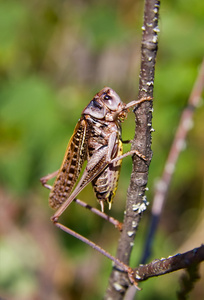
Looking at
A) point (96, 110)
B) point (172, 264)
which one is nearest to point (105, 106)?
point (96, 110)

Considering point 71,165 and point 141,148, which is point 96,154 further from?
point 141,148

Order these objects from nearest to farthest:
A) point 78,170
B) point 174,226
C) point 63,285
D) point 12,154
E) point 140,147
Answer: point 140,147
point 78,170
point 12,154
point 63,285
point 174,226

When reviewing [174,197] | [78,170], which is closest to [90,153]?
[78,170]

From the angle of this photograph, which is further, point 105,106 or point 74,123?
point 74,123

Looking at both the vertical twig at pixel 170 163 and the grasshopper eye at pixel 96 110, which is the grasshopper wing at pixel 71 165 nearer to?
the grasshopper eye at pixel 96 110

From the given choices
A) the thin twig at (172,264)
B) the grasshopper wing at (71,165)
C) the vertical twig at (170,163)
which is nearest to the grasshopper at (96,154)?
the grasshopper wing at (71,165)

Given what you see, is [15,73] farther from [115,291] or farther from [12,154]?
[115,291]
